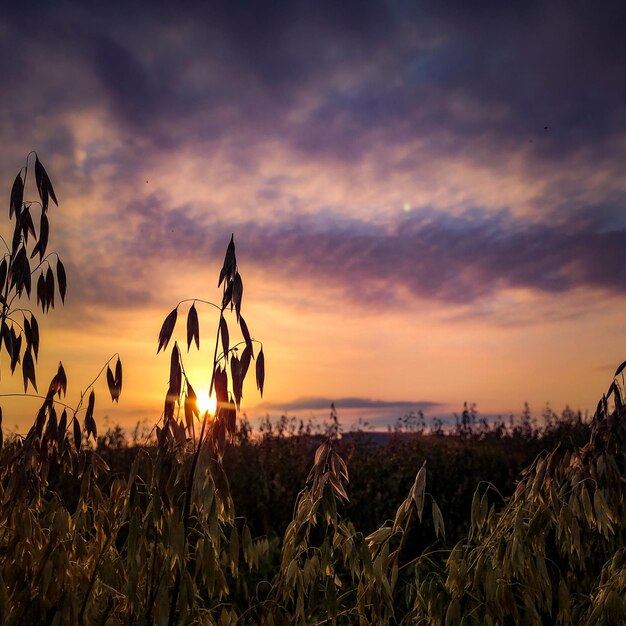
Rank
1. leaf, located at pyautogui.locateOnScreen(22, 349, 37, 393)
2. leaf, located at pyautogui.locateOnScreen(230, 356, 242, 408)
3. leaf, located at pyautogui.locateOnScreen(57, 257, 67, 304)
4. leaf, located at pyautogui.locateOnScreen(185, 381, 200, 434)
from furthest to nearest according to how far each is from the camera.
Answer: leaf, located at pyautogui.locateOnScreen(57, 257, 67, 304) < leaf, located at pyautogui.locateOnScreen(22, 349, 37, 393) < leaf, located at pyautogui.locateOnScreen(185, 381, 200, 434) < leaf, located at pyautogui.locateOnScreen(230, 356, 242, 408)

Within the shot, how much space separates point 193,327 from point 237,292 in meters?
0.23

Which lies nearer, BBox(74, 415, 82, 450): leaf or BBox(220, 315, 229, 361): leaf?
BBox(220, 315, 229, 361): leaf

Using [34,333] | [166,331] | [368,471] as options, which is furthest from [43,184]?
[368,471]

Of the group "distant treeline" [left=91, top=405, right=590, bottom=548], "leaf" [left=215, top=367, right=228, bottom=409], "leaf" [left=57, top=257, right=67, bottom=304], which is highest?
"leaf" [left=57, top=257, right=67, bottom=304]

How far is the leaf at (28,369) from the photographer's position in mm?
3326

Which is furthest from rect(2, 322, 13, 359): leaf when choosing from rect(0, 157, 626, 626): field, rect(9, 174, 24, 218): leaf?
rect(9, 174, 24, 218): leaf

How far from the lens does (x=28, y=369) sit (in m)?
3.35

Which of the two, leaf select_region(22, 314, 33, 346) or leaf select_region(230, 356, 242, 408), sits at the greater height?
leaf select_region(22, 314, 33, 346)

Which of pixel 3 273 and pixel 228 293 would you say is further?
pixel 3 273

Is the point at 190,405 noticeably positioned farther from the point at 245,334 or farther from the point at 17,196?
the point at 17,196

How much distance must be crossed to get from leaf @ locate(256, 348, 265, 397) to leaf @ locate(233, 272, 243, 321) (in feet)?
0.73

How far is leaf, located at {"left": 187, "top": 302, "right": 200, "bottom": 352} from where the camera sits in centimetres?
275

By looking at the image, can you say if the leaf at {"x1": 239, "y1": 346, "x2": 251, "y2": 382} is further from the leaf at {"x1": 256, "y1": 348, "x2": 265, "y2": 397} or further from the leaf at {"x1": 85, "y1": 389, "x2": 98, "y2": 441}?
the leaf at {"x1": 85, "y1": 389, "x2": 98, "y2": 441}

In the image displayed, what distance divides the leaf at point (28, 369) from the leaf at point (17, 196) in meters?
0.71
